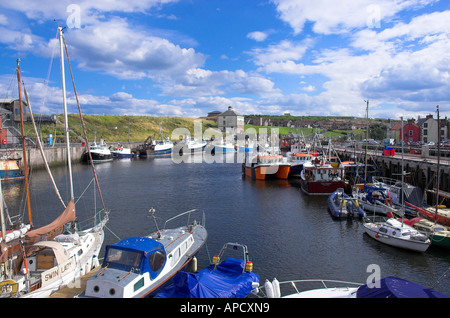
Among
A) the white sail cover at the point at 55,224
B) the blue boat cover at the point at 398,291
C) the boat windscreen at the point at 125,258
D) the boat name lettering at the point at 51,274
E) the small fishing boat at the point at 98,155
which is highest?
the small fishing boat at the point at 98,155

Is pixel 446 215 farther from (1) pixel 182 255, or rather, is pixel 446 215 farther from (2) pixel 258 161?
(2) pixel 258 161

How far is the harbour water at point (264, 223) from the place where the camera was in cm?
1922

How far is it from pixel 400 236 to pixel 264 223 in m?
10.8

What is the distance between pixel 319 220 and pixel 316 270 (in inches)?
435

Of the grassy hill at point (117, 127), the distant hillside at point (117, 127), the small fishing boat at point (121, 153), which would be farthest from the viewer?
the distant hillside at point (117, 127)

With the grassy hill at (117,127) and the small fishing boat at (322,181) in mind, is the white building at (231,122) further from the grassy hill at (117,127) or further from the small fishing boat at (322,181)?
the small fishing boat at (322,181)

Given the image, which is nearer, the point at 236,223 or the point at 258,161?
the point at 236,223

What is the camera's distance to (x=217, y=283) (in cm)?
1391

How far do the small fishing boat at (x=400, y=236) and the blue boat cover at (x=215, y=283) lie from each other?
38.9 feet

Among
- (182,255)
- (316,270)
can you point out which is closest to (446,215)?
(316,270)

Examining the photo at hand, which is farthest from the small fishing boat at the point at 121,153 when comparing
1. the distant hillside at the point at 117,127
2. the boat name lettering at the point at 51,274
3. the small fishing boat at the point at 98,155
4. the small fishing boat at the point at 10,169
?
the boat name lettering at the point at 51,274

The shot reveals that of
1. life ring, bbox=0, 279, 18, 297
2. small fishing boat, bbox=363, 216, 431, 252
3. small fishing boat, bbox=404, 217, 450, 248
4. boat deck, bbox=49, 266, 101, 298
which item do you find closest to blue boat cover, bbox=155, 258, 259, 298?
boat deck, bbox=49, 266, 101, 298

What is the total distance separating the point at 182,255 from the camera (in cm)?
1722
